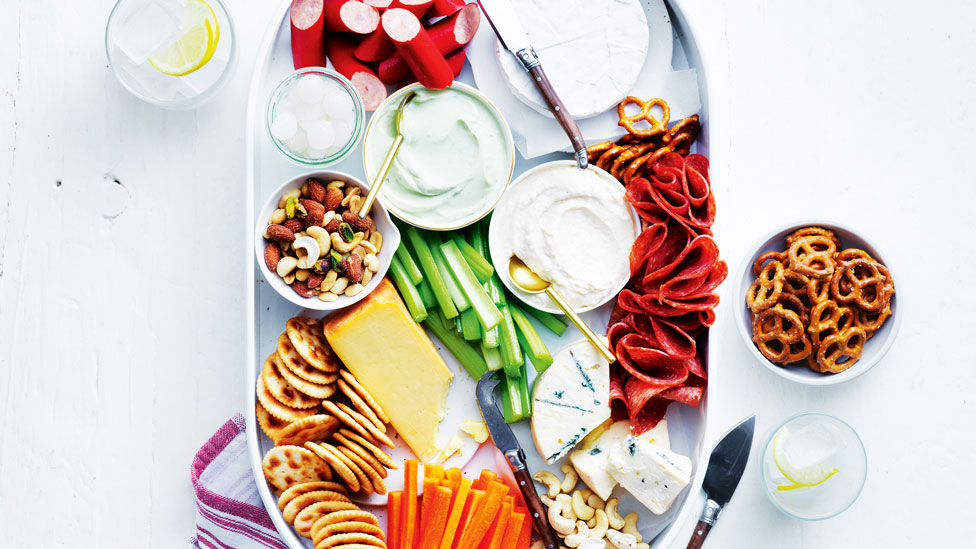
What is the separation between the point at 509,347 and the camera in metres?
1.86

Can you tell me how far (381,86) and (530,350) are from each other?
Result: 2.61ft

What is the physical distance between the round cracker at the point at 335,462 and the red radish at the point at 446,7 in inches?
45.5

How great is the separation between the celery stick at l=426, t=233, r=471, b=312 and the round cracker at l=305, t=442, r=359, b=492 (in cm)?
48

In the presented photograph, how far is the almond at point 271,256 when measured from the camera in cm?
173

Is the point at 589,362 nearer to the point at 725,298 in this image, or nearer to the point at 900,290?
the point at 725,298

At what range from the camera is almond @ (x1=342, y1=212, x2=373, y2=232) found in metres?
1.75

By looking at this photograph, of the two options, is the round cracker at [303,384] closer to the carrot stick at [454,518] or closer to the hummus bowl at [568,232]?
the carrot stick at [454,518]

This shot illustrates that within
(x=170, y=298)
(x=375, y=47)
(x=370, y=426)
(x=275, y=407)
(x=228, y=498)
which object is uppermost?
(x=375, y=47)

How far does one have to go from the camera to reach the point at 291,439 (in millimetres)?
1768

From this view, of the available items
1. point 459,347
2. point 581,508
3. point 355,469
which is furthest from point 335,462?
point 581,508

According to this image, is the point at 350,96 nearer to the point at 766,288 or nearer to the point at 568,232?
the point at 568,232

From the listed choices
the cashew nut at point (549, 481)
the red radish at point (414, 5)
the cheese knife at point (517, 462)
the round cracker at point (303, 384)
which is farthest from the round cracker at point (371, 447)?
the red radish at point (414, 5)

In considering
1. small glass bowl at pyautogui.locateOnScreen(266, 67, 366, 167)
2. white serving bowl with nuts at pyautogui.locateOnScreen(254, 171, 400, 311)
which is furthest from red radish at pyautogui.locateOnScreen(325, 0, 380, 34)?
white serving bowl with nuts at pyautogui.locateOnScreen(254, 171, 400, 311)

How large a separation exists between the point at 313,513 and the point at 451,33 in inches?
49.2
